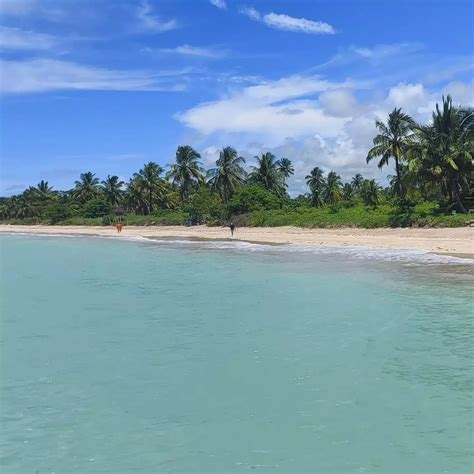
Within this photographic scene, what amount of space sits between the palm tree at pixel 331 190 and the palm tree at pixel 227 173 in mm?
16572

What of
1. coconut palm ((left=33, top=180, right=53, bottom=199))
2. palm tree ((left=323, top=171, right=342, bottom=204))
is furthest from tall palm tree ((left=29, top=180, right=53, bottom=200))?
palm tree ((left=323, top=171, right=342, bottom=204))

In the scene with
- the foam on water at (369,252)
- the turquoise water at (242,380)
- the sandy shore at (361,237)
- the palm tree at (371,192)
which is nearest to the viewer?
the turquoise water at (242,380)

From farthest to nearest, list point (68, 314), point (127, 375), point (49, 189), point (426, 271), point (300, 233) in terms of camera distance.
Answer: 1. point (49, 189)
2. point (300, 233)
3. point (426, 271)
4. point (68, 314)
5. point (127, 375)

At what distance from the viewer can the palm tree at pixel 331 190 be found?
3056 inches

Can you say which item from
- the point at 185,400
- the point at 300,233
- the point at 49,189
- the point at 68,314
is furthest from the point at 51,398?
the point at 49,189

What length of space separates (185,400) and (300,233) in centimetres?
3704

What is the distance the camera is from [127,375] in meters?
8.88

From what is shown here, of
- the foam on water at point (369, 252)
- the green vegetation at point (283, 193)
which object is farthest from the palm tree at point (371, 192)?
the foam on water at point (369, 252)

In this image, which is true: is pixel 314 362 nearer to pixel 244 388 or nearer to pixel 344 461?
pixel 244 388

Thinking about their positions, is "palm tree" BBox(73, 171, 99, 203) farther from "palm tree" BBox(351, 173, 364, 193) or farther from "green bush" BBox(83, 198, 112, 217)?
"palm tree" BBox(351, 173, 364, 193)

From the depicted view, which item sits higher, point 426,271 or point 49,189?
Result: point 49,189

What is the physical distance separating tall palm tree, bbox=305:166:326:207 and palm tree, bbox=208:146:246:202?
47.4 ft

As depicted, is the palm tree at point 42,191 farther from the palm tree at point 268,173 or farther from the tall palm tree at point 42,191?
the palm tree at point 268,173

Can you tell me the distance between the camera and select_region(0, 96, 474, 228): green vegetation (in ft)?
125
